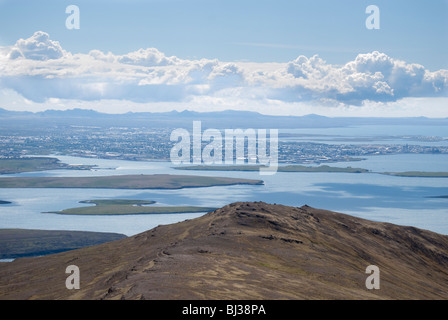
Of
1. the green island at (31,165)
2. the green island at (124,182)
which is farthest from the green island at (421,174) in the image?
the green island at (31,165)

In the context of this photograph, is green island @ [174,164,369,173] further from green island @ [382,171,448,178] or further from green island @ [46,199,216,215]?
green island @ [46,199,216,215]

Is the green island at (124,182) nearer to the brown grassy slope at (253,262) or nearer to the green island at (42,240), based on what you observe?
the green island at (42,240)

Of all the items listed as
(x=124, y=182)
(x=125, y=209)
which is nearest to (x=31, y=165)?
(x=124, y=182)

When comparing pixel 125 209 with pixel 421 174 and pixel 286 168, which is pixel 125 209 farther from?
pixel 421 174

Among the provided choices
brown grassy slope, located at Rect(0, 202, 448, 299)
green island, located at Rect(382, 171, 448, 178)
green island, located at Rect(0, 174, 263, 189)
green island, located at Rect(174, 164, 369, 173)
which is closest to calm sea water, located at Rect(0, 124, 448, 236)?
green island, located at Rect(0, 174, 263, 189)

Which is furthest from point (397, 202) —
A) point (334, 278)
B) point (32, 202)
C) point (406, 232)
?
point (334, 278)
